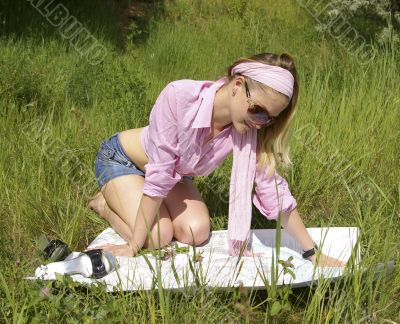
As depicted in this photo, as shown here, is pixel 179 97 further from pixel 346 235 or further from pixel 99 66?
pixel 99 66

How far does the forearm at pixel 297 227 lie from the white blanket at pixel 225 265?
7 centimetres

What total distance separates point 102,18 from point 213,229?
343 cm

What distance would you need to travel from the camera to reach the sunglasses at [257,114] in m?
2.16

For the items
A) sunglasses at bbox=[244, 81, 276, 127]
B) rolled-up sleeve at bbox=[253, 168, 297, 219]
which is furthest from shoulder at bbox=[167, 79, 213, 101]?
rolled-up sleeve at bbox=[253, 168, 297, 219]

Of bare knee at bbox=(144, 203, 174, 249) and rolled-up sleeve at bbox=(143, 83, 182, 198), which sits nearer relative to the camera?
rolled-up sleeve at bbox=(143, 83, 182, 198)

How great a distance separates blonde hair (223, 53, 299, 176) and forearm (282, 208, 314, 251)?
0.21 meters

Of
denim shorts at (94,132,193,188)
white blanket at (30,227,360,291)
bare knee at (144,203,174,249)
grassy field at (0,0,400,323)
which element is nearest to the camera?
grassy field at (0,0,400,323)

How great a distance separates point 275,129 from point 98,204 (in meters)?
1.04

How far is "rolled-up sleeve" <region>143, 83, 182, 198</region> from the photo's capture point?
2.36 metres

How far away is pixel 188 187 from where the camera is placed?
2859 millimetres

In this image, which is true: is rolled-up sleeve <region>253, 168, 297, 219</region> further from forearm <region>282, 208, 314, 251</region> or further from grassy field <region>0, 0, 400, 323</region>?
grassy field <region>0, 0, 400, 323</region>

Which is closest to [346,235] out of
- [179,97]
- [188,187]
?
[188,187]

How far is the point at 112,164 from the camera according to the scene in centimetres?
276

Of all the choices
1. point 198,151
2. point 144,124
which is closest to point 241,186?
point 198,151
